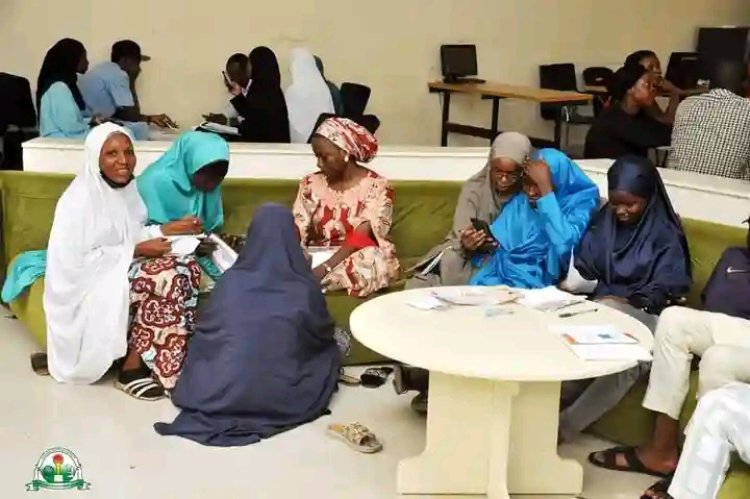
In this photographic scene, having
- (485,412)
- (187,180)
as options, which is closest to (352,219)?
(187,180)

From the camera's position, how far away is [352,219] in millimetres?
4414

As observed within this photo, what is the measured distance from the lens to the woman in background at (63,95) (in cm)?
611

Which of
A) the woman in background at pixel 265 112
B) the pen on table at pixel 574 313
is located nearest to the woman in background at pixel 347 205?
the pen on table at pixel 574 313

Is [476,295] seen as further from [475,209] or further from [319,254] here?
[319,254]

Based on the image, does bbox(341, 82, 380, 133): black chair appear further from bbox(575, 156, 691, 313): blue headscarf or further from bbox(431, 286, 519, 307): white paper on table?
bbox(431, 286, 519, 307): white paper on table

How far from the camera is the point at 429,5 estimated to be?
8.84 meters

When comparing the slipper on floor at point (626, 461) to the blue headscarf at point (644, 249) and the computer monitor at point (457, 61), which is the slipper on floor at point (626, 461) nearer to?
the blue headscarf at point (644, 249)

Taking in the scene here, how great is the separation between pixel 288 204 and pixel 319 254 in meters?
0.51

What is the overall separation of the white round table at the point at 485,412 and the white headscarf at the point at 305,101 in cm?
362

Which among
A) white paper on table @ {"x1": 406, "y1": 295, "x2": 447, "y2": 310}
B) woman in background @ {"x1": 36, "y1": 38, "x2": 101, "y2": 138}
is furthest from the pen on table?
woman in background @ {"x1": 36, "y1": 38, "x2": 101, "y2": 138}

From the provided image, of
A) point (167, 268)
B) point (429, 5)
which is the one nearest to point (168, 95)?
point (429, 5)

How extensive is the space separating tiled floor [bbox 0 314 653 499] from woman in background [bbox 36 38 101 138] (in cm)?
256

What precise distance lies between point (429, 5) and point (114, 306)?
5657mm

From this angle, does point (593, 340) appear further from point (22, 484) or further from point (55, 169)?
point (55, 169)
